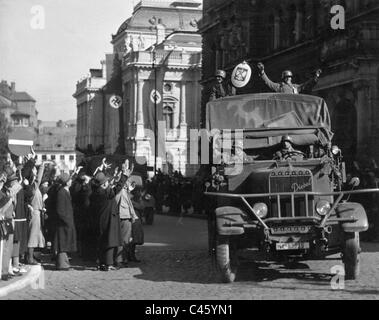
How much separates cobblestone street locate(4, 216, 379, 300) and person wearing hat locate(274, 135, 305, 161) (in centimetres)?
195

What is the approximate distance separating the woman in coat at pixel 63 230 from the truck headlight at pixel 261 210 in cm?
413

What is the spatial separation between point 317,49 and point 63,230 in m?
20.9

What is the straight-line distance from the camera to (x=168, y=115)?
81562mm

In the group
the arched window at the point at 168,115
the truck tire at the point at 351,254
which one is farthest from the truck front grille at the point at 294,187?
the arched window at the point at 168,115

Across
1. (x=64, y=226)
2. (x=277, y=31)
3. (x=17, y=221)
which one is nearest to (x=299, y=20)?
(x=277, y=31)

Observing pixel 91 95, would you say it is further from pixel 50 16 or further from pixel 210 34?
pixel 50 16

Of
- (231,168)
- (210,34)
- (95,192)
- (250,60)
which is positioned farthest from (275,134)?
(210,34)

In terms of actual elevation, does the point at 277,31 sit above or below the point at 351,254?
above

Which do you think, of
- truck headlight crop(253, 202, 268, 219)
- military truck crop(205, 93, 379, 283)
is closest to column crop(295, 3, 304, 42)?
military truck crop(205, 93, 379, 283)

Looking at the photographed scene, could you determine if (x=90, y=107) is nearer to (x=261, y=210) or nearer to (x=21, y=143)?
(x=21, y=143)

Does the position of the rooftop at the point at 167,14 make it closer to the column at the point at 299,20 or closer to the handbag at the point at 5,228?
the column at the point at 299,20

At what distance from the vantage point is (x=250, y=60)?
4409cm

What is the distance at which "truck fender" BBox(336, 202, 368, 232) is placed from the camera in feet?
40.6

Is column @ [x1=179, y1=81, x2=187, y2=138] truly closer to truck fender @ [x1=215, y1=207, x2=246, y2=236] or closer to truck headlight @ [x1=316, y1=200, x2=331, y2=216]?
truck fender @ [x1=215, y1=207, x2=246, y2=236]
